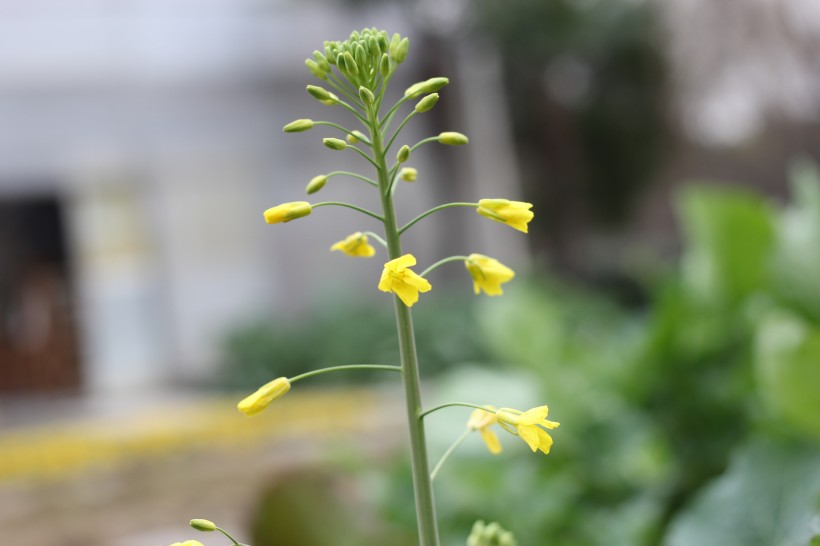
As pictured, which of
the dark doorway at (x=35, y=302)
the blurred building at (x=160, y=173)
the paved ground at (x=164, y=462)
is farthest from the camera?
the dark doorway at (x=35, y=302)

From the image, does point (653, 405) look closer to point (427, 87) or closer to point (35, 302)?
point (427, 87)

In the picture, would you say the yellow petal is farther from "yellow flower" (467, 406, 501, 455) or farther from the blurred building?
the blurred building

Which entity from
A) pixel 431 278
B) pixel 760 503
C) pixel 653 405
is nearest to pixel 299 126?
pixel 760 503

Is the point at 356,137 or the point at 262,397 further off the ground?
the point at 356,137

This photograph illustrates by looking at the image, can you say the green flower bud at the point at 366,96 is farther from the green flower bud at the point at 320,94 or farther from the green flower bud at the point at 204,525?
the green flower bud at the point at 204,525

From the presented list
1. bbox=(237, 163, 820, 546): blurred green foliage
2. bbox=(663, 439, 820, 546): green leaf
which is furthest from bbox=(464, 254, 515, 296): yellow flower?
bbox=(237, 163, 820, 546): blurred green foliage

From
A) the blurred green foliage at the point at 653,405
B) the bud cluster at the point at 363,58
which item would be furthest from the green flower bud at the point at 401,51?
the blurred green foliage at the point at 653,405

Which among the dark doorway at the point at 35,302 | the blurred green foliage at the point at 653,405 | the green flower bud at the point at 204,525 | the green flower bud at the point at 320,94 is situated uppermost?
the green flower bud at the point at 320,94

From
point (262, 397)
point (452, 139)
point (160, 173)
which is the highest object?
point (452, 139)
